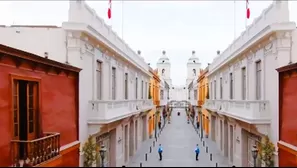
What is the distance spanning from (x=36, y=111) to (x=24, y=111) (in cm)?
52

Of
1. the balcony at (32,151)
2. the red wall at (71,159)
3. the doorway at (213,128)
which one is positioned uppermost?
the balcony at (32,151)

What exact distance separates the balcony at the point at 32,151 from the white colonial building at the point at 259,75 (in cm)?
751

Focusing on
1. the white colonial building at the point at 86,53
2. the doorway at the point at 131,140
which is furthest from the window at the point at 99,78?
the doorway at the point at 131,140

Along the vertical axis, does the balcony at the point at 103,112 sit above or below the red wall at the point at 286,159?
above

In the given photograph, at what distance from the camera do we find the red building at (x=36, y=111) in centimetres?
857

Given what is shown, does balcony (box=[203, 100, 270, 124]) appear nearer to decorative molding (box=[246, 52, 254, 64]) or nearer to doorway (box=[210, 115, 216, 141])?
decorative molding (box=[246, 52, 254, 64])

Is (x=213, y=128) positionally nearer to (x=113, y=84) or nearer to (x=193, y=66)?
(x=113, y=84)

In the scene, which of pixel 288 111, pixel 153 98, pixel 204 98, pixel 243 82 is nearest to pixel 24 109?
pixel 288 111

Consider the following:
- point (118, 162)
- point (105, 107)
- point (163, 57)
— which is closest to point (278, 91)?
point (105, 107)

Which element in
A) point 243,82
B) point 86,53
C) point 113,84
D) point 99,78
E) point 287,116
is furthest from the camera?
point 113,84

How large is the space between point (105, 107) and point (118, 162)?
20.1ft

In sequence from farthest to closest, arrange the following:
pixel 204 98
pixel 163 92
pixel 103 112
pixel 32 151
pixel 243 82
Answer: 1. pixel 163 92
2. pixel 204 98
3. pixel 243 82
4. pixel 103 112
5. pixel 32 151

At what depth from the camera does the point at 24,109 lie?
31.8 feet

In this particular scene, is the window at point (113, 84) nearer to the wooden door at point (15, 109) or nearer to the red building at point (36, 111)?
the red building at point (36, 111)
